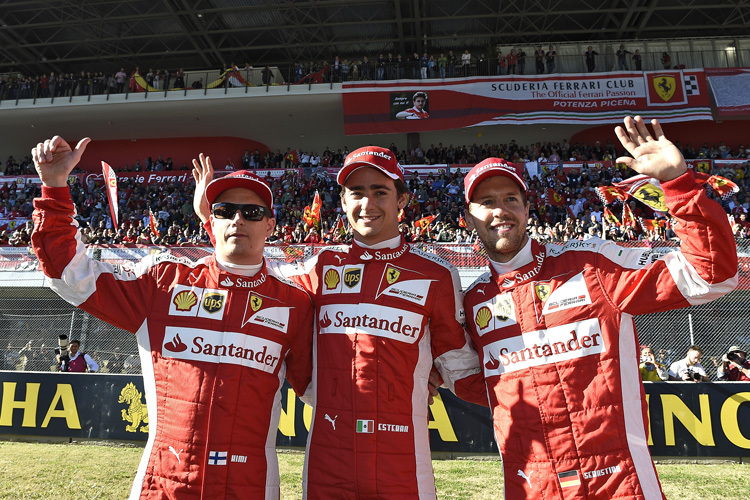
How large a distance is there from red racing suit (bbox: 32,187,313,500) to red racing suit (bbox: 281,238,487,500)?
0.73 ft

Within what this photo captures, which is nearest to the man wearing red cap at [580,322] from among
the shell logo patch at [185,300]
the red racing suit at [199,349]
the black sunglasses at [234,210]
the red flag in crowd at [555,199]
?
the red racing suit at [199,349]

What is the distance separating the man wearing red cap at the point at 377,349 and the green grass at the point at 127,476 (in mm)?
3172

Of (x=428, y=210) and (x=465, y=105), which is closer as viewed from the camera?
(x=428, y=210)

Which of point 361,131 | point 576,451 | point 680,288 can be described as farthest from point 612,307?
point 361,131

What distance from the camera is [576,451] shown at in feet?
8.14

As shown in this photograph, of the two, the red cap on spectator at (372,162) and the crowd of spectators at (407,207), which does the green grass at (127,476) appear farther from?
the crowd of spectators at (407,207)

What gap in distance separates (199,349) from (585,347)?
189 cm

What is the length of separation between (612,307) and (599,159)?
Answer: 2198 cm

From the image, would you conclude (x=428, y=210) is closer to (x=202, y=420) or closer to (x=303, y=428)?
(x=303, y=428)

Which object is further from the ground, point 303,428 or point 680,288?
point 680,288

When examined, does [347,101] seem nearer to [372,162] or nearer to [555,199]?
[555,199]

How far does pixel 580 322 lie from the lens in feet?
8.77

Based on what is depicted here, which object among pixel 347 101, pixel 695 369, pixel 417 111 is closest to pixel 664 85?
pixel 417 111

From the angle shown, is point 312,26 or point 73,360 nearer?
point 73,360
